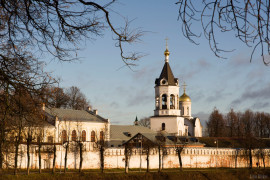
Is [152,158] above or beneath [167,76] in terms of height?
beneath

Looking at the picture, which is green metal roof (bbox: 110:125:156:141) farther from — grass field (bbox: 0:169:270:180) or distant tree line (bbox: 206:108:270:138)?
distant tree line (bbox: 206:108:270:138)

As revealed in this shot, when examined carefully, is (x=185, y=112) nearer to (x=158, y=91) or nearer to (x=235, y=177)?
(x=158, y=91)

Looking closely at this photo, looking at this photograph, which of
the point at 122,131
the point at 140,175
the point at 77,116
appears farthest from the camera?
the point at 122,131

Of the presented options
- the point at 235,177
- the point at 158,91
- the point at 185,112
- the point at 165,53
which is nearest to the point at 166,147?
the point at 235,177

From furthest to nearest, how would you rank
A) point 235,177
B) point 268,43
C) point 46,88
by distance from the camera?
point 235,177 → point 46,88 → point 268,43

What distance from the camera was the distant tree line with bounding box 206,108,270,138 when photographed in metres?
81.2

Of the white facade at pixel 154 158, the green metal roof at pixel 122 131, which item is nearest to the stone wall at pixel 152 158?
the white facade at pixel 154 158

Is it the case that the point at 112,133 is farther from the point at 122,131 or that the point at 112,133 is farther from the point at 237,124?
the point at 237,124

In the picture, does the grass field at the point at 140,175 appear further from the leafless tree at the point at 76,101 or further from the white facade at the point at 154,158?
the leafless tree at the point at 76,101

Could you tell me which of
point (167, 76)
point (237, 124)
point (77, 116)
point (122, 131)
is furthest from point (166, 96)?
point (237, 124)

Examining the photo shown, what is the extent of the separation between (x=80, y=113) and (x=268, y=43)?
5212 centimetres

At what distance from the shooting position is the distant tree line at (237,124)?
266 ft

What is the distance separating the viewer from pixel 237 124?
82562 mm

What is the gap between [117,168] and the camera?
45.2m
